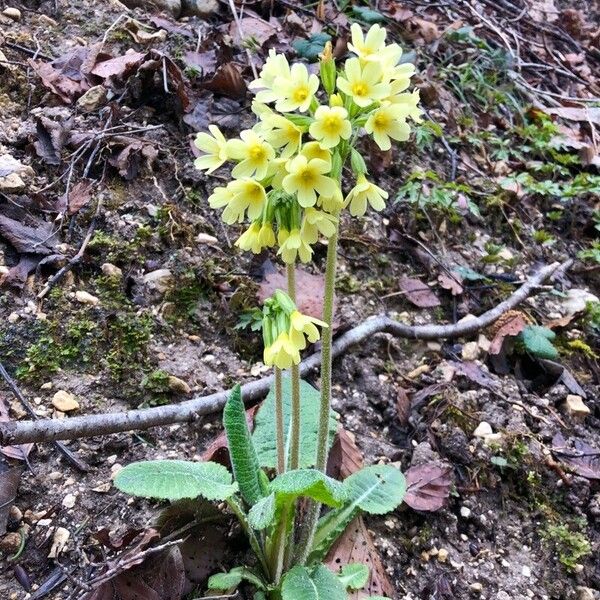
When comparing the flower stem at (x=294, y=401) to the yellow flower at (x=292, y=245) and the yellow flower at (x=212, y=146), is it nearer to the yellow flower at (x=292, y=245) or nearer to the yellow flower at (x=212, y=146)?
the yellow flower at (x=292, y=245)

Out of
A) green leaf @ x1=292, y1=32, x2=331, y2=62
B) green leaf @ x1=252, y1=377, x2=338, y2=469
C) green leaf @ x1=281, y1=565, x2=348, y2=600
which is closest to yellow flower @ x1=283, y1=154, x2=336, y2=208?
green leaf @ x1=252, y1=377, x2=338, y2=469

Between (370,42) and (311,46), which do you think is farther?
(311,46)

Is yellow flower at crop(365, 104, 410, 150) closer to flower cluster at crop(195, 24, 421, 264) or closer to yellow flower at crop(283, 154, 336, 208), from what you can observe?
flower cluster at crop(195, 24, 421, 264)

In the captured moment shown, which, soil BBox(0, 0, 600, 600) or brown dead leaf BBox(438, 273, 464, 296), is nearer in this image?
soil BBox(0, 0, 600, 600)

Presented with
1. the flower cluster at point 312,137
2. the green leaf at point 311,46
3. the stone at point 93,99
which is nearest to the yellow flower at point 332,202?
the flower cluster at point 312,137

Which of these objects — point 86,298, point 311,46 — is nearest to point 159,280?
point 86,298

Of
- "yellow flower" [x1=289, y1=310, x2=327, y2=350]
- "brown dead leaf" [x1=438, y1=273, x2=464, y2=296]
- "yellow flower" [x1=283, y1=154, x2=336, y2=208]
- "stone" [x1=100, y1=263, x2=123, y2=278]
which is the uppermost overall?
"yellow flower" [x1=283, y1=154, x2=336, y2=208]

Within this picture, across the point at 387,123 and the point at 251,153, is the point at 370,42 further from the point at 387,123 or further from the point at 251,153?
the point at 251,153
